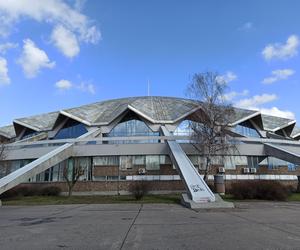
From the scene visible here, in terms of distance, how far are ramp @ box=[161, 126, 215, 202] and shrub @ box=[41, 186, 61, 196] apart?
11.4 metres

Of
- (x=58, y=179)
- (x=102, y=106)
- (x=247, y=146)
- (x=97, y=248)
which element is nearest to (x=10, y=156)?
(x=58, y=179)

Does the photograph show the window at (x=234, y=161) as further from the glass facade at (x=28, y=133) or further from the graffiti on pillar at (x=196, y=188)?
the glass facade at (x=28, y=133)

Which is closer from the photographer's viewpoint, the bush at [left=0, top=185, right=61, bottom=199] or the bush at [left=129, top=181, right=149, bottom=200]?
the bush at [left=129, top=181, right=149, bottom=200]

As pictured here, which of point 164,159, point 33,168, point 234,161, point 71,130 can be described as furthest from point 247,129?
point 33,168

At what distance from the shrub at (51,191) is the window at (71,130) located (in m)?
12.9

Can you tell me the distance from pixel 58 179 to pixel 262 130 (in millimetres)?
29535

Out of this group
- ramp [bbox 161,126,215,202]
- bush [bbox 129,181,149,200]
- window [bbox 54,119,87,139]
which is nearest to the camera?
ramp [bbox 161,126,215,202]

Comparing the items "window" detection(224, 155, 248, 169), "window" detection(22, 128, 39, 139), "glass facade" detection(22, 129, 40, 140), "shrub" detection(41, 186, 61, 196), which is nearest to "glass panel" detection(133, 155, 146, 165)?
"shrub" detection(41, 186, 61, 196)

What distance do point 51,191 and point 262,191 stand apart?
1864cm

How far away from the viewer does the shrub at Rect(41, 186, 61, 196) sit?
2877 cm

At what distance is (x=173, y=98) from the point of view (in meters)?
47.8

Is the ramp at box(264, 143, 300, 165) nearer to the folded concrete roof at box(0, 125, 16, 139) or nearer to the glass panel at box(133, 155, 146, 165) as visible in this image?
the glass panel at box(133, 155, 146, 165)

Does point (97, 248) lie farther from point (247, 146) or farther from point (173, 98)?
point (173, 98)

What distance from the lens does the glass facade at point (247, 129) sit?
43.5m
